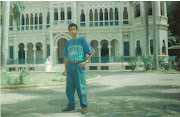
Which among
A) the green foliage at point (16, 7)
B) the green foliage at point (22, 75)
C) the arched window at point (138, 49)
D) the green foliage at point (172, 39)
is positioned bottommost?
the green foliage at point (22, 75)

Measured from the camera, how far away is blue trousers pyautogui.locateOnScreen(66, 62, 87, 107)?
3.60m

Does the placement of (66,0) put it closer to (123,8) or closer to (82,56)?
(123,8)

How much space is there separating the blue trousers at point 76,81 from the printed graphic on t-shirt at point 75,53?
0.43 ft

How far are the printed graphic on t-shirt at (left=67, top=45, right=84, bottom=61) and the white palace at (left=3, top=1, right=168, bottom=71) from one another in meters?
17.7

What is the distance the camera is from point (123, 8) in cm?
2444

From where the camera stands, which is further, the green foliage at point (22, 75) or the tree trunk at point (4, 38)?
the tree trunk at point (4, 38)

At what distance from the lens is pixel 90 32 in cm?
2453

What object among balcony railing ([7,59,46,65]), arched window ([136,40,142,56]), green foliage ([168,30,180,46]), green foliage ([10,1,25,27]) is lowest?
balcony railing ([7,59,46,65])

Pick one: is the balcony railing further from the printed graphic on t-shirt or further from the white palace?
the printed graphic on t-shirt

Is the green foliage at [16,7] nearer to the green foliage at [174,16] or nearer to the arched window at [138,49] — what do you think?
the arched window at [138,49]

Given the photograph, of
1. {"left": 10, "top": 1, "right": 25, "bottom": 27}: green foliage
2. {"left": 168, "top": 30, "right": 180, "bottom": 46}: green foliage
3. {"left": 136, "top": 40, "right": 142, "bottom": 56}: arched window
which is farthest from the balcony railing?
{"left": 168, "top": 30, "right": 180, "bottom": 46}: green foliage

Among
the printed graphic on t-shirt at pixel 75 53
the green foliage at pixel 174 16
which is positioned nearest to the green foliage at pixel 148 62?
the green foliage at pixel 174 16

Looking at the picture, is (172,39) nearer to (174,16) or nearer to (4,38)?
(174,16)

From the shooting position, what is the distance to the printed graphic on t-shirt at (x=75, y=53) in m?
3.68
